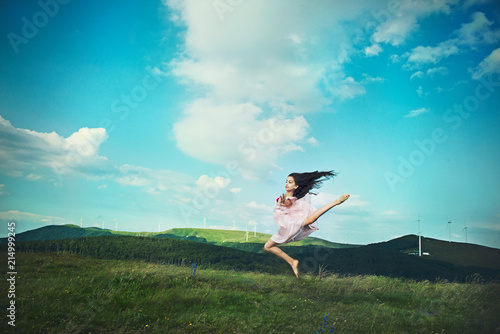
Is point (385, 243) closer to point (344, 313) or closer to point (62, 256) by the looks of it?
point (344, 313)

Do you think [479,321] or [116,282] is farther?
[479,321]

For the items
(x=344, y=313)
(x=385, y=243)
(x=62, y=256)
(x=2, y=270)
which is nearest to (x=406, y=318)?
(x=344, y=313)

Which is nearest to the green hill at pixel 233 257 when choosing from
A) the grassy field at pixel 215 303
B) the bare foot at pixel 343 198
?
the grassy field at pixel 215 303

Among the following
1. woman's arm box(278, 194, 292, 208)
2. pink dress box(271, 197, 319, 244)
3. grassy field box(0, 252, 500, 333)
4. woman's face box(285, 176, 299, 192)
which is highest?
woman's face box(285, 176, 299, 192)

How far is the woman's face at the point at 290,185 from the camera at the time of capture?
1016 centimetres

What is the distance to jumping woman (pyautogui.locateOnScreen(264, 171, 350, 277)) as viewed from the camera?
32.6 feet

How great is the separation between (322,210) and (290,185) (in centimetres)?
125

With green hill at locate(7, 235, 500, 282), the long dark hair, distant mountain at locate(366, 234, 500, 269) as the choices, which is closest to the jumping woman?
the long dark hair

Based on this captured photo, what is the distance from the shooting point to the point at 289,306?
31.1 ft

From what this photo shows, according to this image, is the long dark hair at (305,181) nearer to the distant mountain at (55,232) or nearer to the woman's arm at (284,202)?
the woman's arm at (284,202)

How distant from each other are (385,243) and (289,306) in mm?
24613

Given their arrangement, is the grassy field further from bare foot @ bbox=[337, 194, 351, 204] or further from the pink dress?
bare foot @ bbox=[337, 194, 351, 204]

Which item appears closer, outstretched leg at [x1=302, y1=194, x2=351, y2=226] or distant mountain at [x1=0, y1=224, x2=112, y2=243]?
outstretched leg at [x1=302, y1=194, x2=351, y2=226]

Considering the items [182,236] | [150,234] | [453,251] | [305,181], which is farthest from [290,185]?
[182,236]
